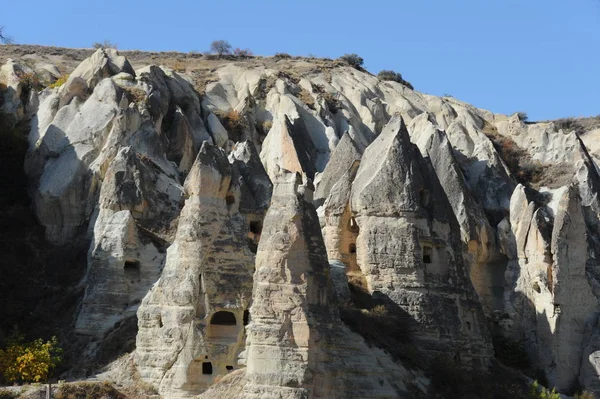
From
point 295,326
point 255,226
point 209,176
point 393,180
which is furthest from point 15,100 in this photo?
point 295,326

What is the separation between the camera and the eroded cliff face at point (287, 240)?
26578 millimetres

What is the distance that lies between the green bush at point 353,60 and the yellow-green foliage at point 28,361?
4973 cm

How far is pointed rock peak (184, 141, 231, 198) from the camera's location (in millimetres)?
30578

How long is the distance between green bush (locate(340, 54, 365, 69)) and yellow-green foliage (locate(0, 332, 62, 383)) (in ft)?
163

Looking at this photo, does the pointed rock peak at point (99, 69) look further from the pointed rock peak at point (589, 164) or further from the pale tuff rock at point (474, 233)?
the pointed rock peak at point (589, 164)

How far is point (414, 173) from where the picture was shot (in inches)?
1304

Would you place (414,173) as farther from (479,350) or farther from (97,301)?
(97,301)

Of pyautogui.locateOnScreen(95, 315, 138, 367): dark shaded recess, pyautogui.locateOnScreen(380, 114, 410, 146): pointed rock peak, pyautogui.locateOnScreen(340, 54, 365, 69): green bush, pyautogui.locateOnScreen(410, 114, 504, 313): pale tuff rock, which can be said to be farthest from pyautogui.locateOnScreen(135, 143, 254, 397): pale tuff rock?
pyautogui.locateOnScreen(340, 54, 365, 69): green bush

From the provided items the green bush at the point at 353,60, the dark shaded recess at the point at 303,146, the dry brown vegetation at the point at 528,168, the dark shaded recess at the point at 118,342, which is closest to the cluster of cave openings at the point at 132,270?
the dark shaded recess at the point at 118,342

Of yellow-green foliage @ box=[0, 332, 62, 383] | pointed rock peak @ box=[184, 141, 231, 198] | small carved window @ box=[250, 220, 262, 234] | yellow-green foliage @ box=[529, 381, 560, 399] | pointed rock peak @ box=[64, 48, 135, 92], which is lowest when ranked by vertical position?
yellow-green foliage @ box=[529, 381, 560, 399]

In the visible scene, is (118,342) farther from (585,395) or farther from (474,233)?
(474,233)

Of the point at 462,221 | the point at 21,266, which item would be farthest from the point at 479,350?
the point at 21,266

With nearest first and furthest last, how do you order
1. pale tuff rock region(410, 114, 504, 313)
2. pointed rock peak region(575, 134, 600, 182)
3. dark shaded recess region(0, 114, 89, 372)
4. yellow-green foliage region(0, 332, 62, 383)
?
yellow-green foliage region(0, 332, 62, 383) → dark shaded recess region(0, 114, 89, 372) → pale tuff rock region(410, 114, 504, 313) → pointed rock peak region(575, 134, 600, 182)

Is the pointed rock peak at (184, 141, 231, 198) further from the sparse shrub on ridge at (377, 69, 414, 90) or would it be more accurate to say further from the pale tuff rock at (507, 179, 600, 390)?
the sparse shrub on ridge at (377, 69, 414, 90)
